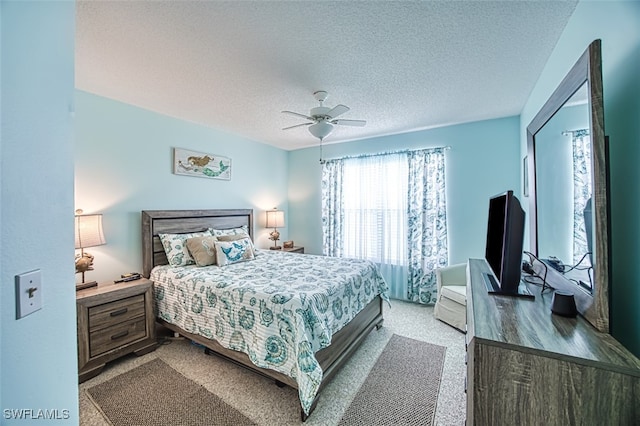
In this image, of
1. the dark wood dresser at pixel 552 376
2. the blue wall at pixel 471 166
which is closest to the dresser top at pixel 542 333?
the dark wood dresser at pixel 552 376

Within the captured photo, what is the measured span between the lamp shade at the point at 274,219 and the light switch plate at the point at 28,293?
3784mm

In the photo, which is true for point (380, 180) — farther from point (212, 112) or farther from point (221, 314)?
point (221, 314)

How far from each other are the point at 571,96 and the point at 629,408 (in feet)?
4.29

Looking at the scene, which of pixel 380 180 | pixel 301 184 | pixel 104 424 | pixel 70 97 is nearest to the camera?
pixel 70 97

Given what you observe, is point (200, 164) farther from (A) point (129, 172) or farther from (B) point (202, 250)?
(B) point (202, 250)

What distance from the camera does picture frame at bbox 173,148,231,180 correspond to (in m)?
3.35

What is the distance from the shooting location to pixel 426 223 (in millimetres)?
3723

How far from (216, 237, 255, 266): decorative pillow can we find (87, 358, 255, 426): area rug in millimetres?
1127

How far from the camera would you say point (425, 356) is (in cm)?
245

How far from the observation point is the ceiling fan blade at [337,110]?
7.38ft

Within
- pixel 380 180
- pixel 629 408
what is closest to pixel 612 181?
pixel 629 408

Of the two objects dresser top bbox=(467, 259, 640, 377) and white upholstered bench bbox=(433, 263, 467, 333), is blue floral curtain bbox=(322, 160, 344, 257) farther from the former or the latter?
dresser top bbox=(467, 259, 640, 377)

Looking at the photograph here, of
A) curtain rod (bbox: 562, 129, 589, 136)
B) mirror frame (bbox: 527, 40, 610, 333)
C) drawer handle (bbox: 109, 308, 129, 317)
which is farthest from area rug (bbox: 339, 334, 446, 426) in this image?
drawer handle (bbox: 109, 308, 129, 317)

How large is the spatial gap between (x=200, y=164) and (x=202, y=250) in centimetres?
133
